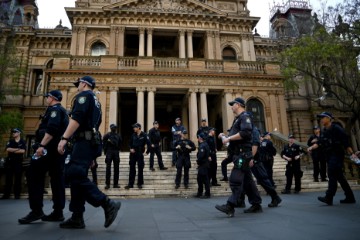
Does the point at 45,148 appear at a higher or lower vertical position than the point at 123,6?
lower

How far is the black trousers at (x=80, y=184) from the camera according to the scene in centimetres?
357

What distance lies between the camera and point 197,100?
776 inches

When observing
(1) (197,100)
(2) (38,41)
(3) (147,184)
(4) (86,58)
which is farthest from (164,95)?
(2) (38,41)

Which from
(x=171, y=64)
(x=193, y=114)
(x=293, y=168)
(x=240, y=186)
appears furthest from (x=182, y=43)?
(x=240, y=186)

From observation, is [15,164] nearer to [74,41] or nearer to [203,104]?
[203,104]

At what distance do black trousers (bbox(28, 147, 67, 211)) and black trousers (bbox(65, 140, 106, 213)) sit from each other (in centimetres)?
93

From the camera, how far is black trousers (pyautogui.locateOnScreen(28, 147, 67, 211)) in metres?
4.30

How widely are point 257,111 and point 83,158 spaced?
58.0 feet

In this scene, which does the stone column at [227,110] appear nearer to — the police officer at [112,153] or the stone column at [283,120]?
the stone column at [283,120]

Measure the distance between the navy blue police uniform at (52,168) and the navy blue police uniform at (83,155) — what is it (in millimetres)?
846

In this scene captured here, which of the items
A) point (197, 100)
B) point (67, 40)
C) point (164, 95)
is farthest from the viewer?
point (67, 40)

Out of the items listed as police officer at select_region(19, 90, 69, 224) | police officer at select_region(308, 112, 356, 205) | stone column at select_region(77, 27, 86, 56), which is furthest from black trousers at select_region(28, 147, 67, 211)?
stone column at select_region(77, 27, 86, 56)

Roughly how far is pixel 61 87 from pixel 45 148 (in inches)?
603

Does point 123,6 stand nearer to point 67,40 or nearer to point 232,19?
point 67,40
